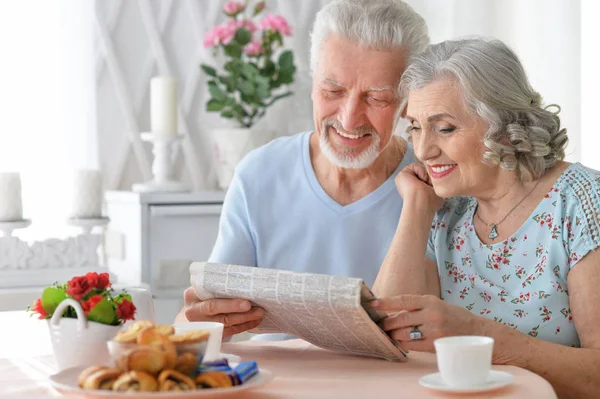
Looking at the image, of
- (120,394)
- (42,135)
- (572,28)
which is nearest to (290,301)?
(120,394)

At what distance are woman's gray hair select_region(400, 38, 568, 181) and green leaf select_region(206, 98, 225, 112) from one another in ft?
4.38

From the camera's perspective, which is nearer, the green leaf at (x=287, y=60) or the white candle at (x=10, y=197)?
the white candle at (x=10, y=197)

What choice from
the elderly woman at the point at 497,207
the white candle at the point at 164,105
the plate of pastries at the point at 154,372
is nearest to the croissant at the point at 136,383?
the plate of pastries at the point at 154,372

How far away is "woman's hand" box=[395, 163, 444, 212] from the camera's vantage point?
1608 millimetres

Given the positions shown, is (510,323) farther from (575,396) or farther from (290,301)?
(290,301)

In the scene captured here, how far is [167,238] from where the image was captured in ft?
8.61

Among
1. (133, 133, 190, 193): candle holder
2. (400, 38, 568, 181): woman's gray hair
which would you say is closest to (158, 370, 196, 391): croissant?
(400, 38, 568, 181): woman's gray hair

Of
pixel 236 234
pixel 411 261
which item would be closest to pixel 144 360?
pixel 411 261

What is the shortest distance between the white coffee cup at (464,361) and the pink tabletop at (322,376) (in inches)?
0.7

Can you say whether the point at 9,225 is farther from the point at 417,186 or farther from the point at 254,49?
the point at 417,186

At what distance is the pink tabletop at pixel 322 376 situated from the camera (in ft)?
3.51

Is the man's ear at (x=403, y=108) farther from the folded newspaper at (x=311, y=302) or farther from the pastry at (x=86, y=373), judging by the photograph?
the pastry at (x=86, y=373)

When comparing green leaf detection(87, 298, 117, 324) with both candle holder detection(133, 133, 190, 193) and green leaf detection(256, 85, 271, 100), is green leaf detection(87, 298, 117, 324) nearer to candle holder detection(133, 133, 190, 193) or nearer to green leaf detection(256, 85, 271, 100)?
candle holder detection(133, 133, 190, 193)

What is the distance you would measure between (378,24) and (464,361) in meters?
0.76
